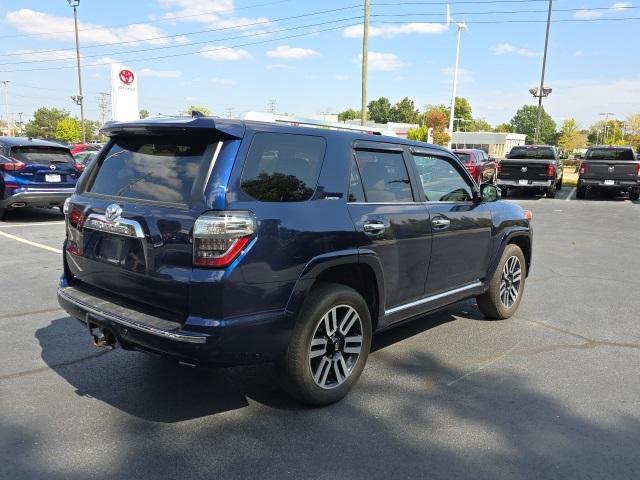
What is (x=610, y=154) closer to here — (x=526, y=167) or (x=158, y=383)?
(x=526, y=167)

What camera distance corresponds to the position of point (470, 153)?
814 inches

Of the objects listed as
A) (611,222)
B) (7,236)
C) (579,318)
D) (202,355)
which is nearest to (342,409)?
(202,355)

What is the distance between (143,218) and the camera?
125 inches

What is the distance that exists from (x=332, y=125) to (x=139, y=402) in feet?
7.89

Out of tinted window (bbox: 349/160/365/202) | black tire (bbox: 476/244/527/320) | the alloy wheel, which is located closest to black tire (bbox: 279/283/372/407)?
the alloy wheel

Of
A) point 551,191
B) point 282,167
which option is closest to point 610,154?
point 551,191

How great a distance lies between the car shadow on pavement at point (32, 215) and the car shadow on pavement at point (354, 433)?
957 centimetres

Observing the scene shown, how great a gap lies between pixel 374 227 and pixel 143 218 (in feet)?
5.03

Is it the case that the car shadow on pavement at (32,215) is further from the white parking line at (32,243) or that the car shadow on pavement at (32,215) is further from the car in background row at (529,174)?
the car in background row at (529,174)

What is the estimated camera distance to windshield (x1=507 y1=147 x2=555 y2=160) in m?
20.9

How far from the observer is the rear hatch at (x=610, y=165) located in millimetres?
18875

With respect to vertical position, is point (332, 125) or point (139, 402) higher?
point (332, 125)

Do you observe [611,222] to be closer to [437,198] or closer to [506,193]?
[506,193]

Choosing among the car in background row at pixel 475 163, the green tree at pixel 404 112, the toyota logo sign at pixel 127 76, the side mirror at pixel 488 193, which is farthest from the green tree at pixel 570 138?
the side mirror at pixel 488 193
